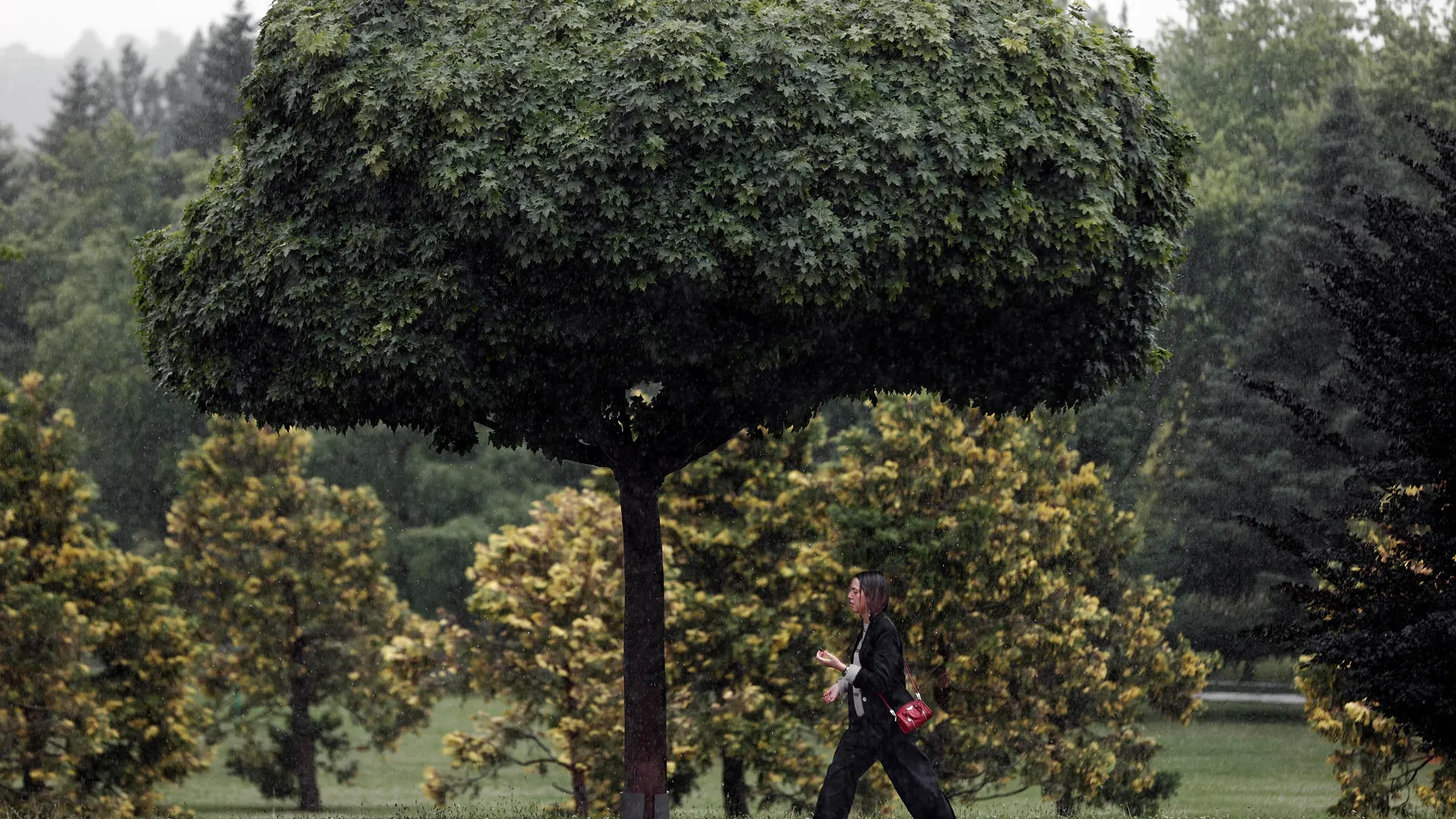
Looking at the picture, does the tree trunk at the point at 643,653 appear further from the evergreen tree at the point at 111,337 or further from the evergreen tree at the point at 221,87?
the evergreen tree at the point at 221,87

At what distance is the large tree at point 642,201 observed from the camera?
11633mm

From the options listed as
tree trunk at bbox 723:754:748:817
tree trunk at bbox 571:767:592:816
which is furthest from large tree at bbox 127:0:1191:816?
tree trunk at bbox 571:767:592:816

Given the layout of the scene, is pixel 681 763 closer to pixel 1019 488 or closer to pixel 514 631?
pixel 514 631

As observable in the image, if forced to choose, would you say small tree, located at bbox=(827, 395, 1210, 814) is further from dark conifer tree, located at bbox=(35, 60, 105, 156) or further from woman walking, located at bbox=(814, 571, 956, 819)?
dark conifer tree, located at bbox=(35, 60, 105, 156)

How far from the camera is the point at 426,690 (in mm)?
26109

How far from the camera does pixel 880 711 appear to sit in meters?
10.9

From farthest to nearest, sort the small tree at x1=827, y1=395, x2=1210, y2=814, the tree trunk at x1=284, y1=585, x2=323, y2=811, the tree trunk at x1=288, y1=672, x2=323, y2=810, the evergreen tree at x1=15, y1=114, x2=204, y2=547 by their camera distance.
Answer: the evergreen tree at x1=15, y1=114, x2=204, y2=547 < the tree trunk at x1=288, y1=672, x2=323, y2=810 < the tree trunk at x1=284, y1=585, x2=323, y2=811 < the small tree at x1=827, y1=395, x2=1210, y2=814

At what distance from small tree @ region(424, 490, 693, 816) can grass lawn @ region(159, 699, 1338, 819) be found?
5.25 metres

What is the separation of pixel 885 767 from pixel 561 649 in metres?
12.6

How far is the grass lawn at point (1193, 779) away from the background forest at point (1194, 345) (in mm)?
2362

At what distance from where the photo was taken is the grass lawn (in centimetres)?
3269

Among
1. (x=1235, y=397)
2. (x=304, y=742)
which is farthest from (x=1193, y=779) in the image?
(x=304, y=742)

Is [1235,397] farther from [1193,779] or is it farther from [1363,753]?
[1363,753]

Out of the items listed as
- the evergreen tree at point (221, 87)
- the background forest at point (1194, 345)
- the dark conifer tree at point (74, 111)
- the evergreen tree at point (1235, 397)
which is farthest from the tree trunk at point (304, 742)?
the dark conifer tree at point (74, 111)
